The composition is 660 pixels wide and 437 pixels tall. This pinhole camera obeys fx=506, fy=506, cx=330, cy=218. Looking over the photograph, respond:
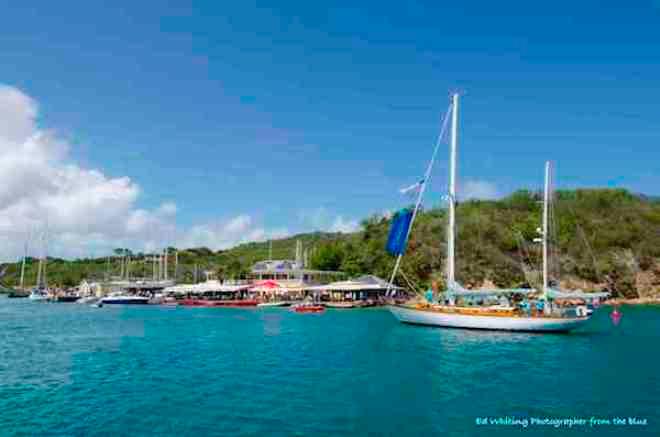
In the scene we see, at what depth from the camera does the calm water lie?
18.8 meters

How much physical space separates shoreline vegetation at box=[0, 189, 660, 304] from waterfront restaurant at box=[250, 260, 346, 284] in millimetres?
4074

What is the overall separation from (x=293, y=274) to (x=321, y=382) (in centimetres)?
7974

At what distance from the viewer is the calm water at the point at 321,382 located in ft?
61.8

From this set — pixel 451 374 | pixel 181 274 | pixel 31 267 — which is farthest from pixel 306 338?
pixel 31 267

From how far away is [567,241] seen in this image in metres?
112

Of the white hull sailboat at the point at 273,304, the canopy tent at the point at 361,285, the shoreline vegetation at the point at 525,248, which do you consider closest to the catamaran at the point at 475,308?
the canopy tent at the point at 361,285

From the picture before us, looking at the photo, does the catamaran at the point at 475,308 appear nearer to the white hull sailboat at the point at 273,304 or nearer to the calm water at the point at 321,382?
the calm water at the point at 321,382

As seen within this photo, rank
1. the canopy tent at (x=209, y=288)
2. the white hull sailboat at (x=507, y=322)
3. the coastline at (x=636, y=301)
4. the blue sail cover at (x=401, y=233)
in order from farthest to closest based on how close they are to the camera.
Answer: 1. the coastline at (x=636, y=301)
2. the canopy tent at (x=209, y=288)
3. the blue sail cover at (x=401, y=233)
4. the white hull sailboat at (x=507, y=322)

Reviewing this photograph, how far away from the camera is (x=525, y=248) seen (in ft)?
355

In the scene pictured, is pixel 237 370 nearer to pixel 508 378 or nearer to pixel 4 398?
pixel 4 398

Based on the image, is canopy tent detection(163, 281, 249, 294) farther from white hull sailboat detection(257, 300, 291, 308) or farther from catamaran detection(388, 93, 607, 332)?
catamaran detection(388, 93, 607, 332)

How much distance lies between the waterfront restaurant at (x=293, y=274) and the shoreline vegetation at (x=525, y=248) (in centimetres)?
407

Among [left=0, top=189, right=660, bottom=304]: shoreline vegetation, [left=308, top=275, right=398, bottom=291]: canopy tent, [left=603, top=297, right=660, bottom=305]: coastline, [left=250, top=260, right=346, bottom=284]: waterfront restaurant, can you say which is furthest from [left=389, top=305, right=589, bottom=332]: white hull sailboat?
[left=603, top=297, right=660, bottom=305]: coastline

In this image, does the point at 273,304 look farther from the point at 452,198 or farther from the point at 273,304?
the point at 452,198
